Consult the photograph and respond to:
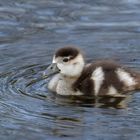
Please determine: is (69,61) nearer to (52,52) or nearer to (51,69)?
(51,69)

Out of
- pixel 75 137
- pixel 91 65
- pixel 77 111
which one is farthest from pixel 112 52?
pixel 75 137

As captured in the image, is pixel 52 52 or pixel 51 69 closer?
pixel 51 69

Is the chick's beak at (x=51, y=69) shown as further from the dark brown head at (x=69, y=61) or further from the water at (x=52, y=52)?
the water at (x=52, y=52)

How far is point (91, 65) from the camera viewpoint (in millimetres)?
7465

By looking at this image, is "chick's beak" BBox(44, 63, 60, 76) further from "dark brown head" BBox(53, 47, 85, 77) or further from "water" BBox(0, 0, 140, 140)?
"water" BBox(0, 0, 140, 140)

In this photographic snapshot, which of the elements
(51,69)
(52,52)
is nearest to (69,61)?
(51,69)

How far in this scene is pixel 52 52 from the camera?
8523 millimetres

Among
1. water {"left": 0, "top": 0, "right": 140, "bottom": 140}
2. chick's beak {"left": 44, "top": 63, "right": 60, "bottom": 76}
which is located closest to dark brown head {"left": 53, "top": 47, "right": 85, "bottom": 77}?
→ chick's beak {"left": 44, "top": 63, "right": 60, "bottom": 76}

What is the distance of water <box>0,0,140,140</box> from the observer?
6379mm

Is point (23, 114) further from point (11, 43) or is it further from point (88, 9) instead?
point (88, 9)

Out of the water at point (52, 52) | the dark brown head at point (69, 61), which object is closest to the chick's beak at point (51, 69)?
the dark brown head at point (69, 61)

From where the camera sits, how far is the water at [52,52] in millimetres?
6379

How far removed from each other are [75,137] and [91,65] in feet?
4.68

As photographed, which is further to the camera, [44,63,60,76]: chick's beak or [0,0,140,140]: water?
[44,63,60,76]: chick's beak
